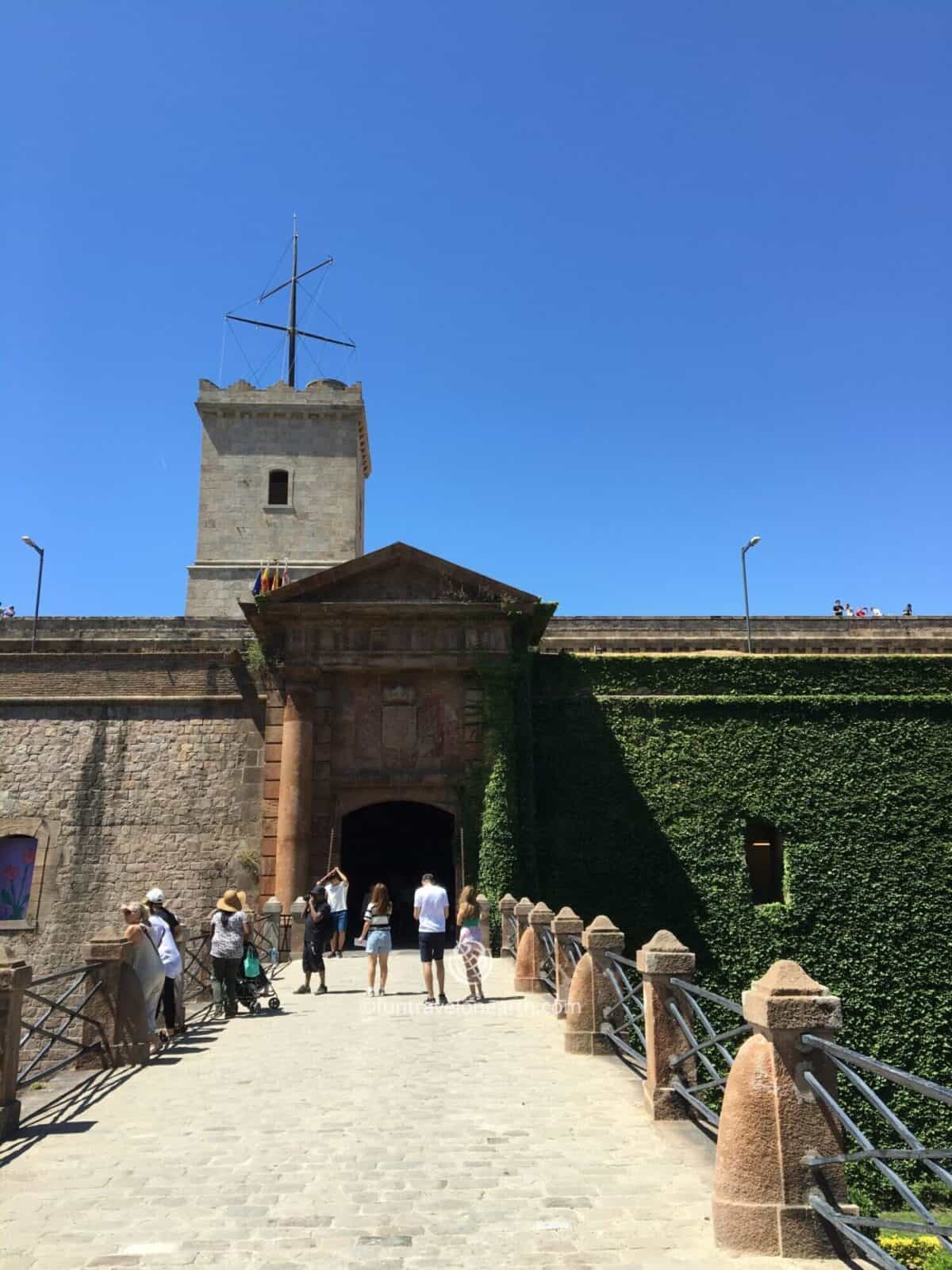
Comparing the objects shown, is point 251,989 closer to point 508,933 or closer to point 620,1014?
point 620,1014

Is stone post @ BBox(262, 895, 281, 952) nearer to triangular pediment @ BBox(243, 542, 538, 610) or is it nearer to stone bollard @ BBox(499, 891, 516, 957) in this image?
stone bollard @ BBox(499, 891, 516, 957)

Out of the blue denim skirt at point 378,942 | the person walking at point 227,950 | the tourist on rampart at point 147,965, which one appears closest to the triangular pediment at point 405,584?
the blue denim skirt at point 378,942

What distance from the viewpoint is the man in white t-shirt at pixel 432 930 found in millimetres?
13023

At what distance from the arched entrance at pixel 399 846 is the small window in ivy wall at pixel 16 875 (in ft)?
24.2

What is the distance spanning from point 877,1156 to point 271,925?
1466cm

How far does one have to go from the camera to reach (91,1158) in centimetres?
707

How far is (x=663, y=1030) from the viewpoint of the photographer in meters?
7.95

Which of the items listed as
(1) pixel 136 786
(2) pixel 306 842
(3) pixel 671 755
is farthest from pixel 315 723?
(3) pixel 671 755

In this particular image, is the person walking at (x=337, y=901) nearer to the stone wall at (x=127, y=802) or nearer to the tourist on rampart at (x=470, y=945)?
the tourist on rampart at (x=470, y=945)

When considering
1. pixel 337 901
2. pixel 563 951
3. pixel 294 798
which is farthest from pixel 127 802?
pixel 563 951

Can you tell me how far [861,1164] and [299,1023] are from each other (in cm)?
1379

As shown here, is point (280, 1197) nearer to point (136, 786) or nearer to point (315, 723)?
point (315, 723)

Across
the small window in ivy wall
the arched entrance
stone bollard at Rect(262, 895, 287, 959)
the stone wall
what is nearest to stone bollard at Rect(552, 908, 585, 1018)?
stone bollard at Rect(262, 895, 287, 959)

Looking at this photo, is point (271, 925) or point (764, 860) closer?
point (271, 925)
